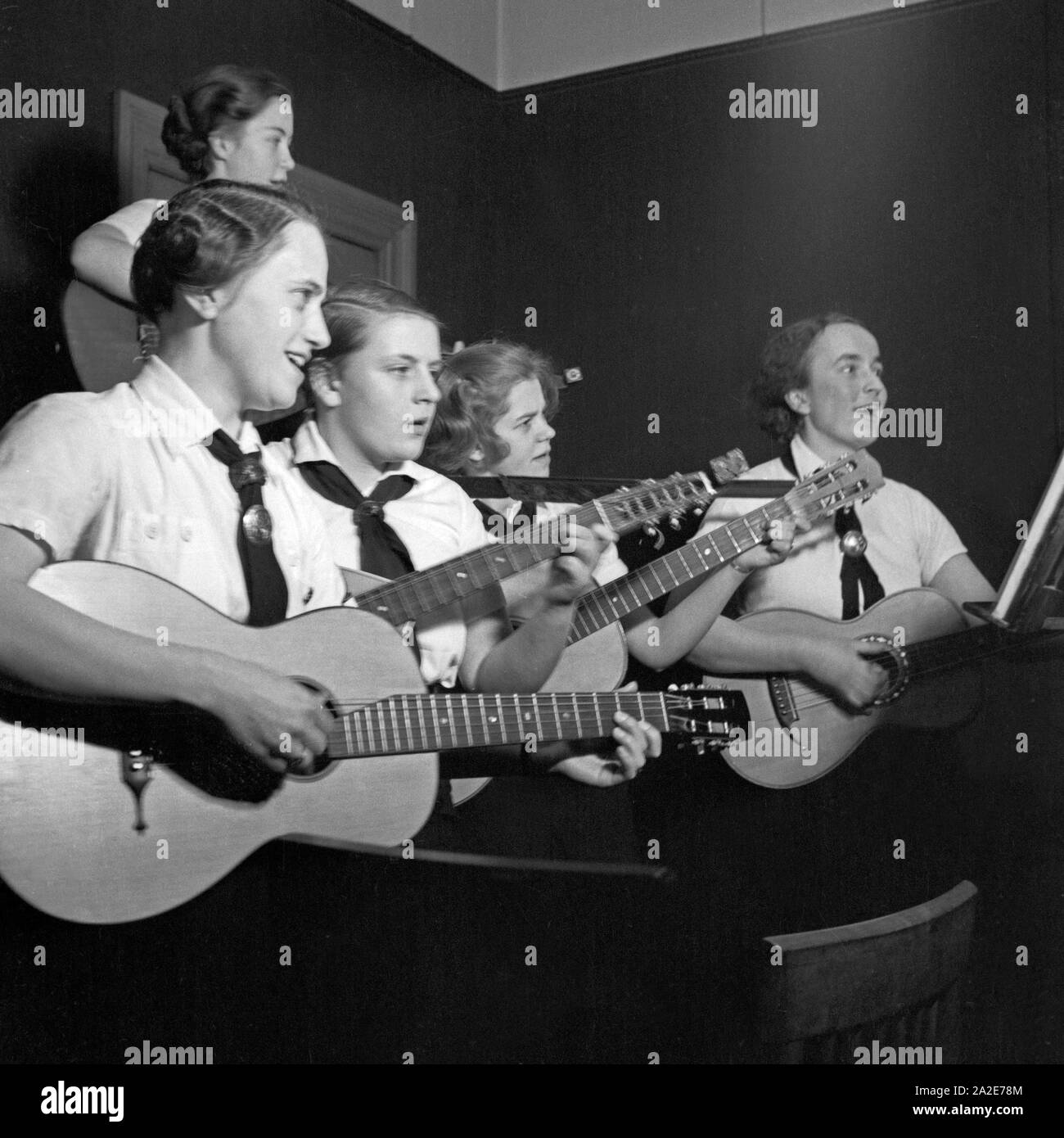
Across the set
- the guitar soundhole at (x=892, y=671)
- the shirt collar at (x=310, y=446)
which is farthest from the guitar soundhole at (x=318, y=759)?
the guitar soundhole at (x=892, y=671)

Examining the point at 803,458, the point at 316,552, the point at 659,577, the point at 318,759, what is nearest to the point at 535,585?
the point at 659,577

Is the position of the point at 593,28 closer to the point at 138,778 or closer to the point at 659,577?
the point at 659,577

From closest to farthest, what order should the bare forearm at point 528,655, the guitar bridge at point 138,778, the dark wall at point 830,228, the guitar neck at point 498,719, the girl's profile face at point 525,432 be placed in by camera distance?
the guitar bridge at point 138,778 → the guitar neck at point 498,719 → the bare forearm at point 528,655 → the girl's profile face at point 525,432 → the dark wall at point 830,228

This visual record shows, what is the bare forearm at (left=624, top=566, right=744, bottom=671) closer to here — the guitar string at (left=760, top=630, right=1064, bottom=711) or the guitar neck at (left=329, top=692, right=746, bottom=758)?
the guitar neck at (left=329, top=692, right=746, bottom=758)

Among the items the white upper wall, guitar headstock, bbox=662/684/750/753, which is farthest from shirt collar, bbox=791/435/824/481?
the white upper wall

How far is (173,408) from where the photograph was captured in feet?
7.46

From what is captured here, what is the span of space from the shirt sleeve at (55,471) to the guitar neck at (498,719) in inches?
22.2

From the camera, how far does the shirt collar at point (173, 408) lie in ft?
7.43

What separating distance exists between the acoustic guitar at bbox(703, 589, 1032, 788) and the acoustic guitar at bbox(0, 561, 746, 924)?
72 centimetres

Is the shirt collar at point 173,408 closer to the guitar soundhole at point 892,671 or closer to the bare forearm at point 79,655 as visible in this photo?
the bare forearm at point 79,655

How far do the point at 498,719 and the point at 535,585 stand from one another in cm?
26

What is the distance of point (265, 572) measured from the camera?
2.27 meters

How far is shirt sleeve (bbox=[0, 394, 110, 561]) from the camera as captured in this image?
2154 mm
